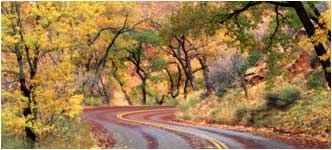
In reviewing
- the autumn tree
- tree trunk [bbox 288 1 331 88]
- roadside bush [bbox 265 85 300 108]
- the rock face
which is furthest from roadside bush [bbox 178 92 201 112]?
the autumn tree

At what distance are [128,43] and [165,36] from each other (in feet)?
99.6

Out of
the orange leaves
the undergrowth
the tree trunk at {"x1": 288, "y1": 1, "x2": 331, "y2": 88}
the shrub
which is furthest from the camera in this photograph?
the orange leaves

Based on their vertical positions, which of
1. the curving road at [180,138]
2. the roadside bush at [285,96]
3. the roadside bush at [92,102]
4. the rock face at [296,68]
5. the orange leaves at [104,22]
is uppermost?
the orange leaves at [104,22]

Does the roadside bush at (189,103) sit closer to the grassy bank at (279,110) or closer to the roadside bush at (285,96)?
the grassy bank at (279,110)

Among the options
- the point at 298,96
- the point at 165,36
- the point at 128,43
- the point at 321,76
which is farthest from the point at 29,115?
the point at 128,43

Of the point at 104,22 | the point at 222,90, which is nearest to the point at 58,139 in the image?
the point at 222,90

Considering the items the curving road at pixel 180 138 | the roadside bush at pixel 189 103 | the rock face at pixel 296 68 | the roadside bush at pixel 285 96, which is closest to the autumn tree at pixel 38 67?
the curving road at pixel 180 138

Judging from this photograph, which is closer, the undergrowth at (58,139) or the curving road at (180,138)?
the undergrowth at (58,139)

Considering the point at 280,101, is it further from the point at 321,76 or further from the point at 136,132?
the point at 136,132

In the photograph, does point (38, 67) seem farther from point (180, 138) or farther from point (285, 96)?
point (285, 96)

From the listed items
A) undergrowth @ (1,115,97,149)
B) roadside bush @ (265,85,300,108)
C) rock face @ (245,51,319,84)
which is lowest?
undergrowth @ (1,115,97,149)

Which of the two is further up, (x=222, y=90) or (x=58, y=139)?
(x=222, y=90)

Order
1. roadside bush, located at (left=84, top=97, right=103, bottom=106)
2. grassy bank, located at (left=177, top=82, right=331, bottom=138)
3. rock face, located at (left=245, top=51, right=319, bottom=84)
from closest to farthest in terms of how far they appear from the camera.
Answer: grassy bank, located at (left=177, top=82, right=331, bottom=138), rock face, located at (left=245, top=51, right=319, bottom=84), roadside bush, located at (left=84, top=97, right=103, bottom=106)

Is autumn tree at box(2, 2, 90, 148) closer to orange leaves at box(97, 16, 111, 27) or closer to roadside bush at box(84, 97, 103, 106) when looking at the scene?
orange leaves at box(97, 16, 111, 27)
